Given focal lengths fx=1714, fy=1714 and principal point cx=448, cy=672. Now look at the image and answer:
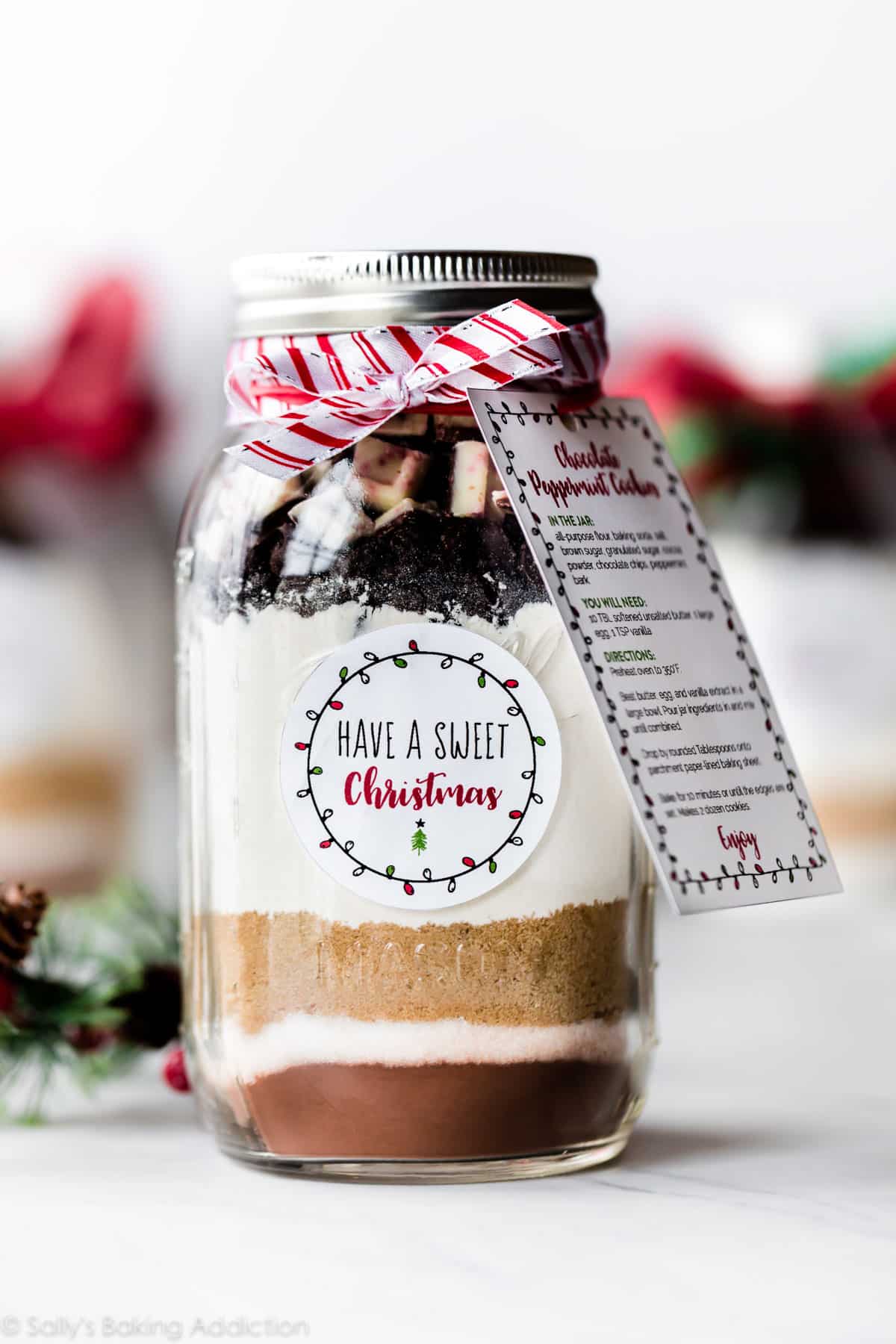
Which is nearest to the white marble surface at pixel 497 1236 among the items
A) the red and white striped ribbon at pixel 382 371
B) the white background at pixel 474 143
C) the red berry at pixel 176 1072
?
the red berry at pixel 176 1072

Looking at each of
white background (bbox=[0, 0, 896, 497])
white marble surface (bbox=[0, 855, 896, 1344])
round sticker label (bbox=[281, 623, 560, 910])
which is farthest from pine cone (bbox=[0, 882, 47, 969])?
white background (bbox=[0, 0, 896, 497])

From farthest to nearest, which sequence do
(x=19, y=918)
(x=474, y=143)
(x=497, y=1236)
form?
(x=474, y=143) < (x=19, y=918) < (x=497, y=1236)

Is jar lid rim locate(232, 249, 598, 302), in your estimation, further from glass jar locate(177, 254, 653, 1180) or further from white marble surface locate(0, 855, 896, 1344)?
white marble surface locate(0, 855, 896, 1344)

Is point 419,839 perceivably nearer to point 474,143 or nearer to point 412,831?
point 412,831

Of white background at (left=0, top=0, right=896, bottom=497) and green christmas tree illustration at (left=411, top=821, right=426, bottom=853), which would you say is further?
white background at (left=0, top=0, right=896, bottom=497)

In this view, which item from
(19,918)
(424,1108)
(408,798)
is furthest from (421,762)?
(19,918)

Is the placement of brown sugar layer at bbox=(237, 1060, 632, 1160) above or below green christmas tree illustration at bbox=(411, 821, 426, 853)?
below

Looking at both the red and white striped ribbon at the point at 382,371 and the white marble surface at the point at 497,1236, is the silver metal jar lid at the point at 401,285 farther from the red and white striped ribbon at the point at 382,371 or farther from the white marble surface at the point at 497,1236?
the white marble surface at the point at 497,1236

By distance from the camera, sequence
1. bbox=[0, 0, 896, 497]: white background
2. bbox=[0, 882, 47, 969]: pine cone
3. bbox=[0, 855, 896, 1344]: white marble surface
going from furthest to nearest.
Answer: bbox=[0, 0, 896, 497]: white background, bbox=[0, 882, 47, 969]: pine cone, bbox=[0, 855, 896, 1344]: white marble surface

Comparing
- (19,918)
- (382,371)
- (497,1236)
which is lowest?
(497,1236)
